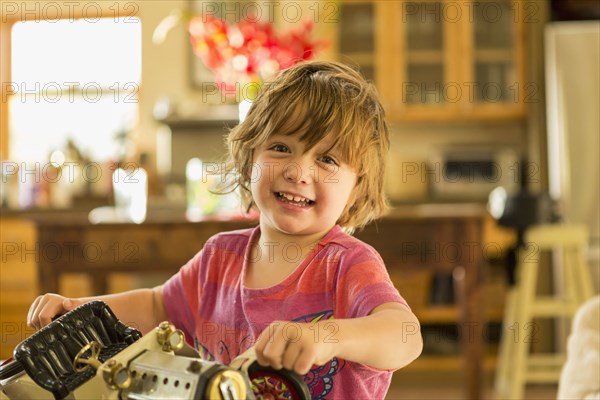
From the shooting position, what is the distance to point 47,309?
35.5 inches

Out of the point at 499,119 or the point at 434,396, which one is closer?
the point at 434,396

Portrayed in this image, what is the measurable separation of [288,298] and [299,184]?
133 mm

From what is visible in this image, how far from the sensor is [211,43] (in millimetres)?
2475

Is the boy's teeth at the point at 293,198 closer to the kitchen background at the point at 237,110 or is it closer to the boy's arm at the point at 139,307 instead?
the boy's arm at the point at 139,307

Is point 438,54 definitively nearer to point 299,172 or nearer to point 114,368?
point 299,172

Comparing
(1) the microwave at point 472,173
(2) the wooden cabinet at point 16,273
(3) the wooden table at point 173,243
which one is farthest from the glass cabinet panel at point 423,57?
(2) the wooden cabinet at point 16,273

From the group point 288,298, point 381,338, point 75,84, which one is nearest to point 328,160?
point 288,298

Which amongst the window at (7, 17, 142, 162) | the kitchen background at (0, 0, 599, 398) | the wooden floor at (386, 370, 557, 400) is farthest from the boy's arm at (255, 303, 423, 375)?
the window at (7, 17, 142, 162)

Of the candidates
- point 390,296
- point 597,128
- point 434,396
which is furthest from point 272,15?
point 390,296

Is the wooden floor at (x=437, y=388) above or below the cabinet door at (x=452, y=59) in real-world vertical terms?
below

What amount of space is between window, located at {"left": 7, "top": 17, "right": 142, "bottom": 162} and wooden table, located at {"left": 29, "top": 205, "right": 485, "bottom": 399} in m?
2.14

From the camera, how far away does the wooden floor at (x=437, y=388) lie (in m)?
3.62

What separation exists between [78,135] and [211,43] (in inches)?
108

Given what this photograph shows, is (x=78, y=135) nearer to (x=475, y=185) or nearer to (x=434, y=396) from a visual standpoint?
(x=475, y=185)
